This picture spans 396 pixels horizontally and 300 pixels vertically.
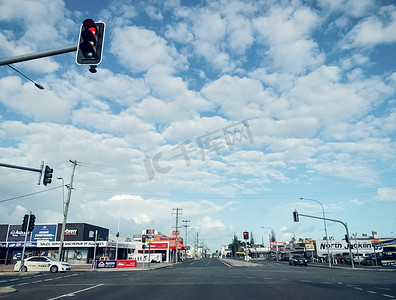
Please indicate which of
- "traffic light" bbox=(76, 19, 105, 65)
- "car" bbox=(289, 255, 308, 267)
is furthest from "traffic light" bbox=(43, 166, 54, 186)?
"car" bbox=(289, 255, 308, 267)

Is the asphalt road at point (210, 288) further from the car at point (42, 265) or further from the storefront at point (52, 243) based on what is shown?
the storefront at point (52, 243)

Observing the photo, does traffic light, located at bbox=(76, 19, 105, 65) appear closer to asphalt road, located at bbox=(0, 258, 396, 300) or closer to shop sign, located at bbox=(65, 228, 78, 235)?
asphalt road, located at bbox=(0, 258, 396, 300)

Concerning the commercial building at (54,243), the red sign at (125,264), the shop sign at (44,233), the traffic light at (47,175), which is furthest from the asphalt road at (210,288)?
the shop sign at (44,233)

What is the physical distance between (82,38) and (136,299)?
8.96m

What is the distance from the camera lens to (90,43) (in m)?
6.68

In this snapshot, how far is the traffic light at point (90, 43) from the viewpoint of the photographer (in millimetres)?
6637

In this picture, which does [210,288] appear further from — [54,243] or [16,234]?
[16,234]

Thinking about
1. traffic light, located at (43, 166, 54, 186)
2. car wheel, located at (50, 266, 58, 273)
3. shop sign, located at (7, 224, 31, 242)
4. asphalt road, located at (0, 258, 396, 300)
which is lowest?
car wheel, located at (50, 266, 58, 273)

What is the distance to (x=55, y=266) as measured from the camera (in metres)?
30.8

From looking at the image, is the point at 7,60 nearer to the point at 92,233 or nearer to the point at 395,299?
the point at 395,299

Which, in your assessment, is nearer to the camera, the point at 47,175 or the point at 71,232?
the point at 47,175

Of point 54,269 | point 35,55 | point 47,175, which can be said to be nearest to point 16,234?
point 54,269

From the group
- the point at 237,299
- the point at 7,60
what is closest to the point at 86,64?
the point at 7,60

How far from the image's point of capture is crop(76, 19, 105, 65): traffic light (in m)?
6.64
